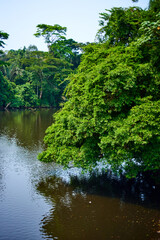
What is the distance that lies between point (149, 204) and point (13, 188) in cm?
757

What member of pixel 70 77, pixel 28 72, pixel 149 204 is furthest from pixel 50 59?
pixel 149 204

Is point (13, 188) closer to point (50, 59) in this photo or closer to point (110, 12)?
point (110, 12)

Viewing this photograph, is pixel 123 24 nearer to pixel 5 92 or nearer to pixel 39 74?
pixel 5 92

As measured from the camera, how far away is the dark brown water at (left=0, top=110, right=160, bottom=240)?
967 cm

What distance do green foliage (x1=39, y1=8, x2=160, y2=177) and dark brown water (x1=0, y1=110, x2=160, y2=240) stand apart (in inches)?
70.7

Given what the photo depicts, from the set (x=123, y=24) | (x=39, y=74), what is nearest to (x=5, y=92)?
(x=39, y=74)

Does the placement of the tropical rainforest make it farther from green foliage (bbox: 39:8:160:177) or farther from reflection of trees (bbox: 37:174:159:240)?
reflection of trees (bbox: 37:174:159:240)

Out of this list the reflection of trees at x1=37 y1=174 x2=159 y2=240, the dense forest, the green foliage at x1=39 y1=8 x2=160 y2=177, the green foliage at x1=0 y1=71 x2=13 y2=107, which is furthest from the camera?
the dense forest

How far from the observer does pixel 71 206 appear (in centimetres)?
1176

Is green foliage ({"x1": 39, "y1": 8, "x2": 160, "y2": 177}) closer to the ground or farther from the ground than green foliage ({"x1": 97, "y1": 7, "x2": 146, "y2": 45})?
closer to the ground

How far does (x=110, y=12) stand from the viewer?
13836 mm

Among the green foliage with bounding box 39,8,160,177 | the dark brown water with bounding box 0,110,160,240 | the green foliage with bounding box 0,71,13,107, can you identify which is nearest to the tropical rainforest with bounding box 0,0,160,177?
the green foliage with bounding box 39,8,160,177

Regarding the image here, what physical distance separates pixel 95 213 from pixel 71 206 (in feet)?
4.27

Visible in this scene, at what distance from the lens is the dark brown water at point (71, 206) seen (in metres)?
9.67
